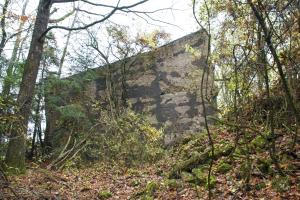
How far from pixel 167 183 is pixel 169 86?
6952 millimetres

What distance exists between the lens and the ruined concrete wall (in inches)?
494

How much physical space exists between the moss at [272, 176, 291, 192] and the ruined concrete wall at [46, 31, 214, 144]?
21.7 ft

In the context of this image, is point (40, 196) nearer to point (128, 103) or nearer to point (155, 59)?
point (128, 103)

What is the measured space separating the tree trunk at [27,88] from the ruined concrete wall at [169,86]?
502 cm

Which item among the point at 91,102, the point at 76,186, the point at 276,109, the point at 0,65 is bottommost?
the point at 76,186

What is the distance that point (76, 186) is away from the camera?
780 cm

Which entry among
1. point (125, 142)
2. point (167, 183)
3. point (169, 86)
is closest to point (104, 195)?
point (167, 183)

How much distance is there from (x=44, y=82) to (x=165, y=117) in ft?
16.0

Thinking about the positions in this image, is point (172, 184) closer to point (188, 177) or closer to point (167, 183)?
point (167, 183)

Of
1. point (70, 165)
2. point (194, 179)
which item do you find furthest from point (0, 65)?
point (194, 179)

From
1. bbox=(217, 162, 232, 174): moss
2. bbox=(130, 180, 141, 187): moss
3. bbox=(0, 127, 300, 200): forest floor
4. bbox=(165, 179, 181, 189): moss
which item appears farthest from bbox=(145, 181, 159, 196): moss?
bbox=(217, 162, 232, 174): moss

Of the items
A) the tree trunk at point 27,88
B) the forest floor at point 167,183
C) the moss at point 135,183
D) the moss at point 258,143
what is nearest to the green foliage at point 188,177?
the forest floor at point 167,183

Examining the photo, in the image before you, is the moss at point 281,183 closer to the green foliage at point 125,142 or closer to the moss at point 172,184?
the moss at point 172,184

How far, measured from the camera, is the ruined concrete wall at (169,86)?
12547 millimetres
